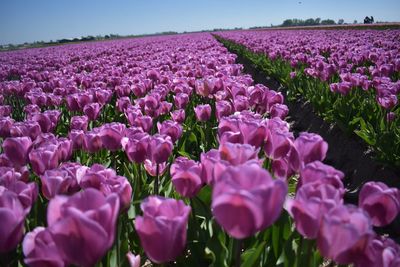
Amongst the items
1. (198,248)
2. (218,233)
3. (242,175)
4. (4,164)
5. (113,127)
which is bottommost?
(198,248)

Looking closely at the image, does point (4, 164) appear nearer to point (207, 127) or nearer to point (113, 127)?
point (113, 127)

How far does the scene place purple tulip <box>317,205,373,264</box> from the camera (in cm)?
97

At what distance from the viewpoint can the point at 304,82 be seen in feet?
23.4

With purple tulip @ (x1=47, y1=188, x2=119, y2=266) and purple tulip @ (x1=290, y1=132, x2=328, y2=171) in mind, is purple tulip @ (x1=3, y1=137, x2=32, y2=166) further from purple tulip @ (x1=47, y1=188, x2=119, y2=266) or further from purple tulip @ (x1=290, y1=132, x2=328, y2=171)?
purple tulip @ (x1=290, y1=132, x2=328, y2=171)

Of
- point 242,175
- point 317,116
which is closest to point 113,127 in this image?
point 242,175

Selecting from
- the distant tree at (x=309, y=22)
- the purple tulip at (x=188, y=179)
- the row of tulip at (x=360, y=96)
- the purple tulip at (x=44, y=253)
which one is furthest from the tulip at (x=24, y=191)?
the distant tree at (x=309, y=22)

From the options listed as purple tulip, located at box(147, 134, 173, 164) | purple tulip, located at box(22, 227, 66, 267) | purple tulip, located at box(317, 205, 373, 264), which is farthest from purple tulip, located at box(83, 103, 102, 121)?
purple tulip, located at box(317, 205, 373, 264)

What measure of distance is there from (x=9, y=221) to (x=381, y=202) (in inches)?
46.0

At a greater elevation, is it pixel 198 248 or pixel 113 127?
pixel 113 127

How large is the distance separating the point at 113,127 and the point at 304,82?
221 inches

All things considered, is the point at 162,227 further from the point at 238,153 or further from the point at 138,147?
the point at 138,147

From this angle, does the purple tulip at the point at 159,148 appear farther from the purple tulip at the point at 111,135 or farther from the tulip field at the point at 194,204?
the purple tulip at the point at 111,135

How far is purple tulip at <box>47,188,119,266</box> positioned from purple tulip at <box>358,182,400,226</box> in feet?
2.68

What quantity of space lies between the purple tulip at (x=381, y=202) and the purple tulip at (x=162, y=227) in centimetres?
61
